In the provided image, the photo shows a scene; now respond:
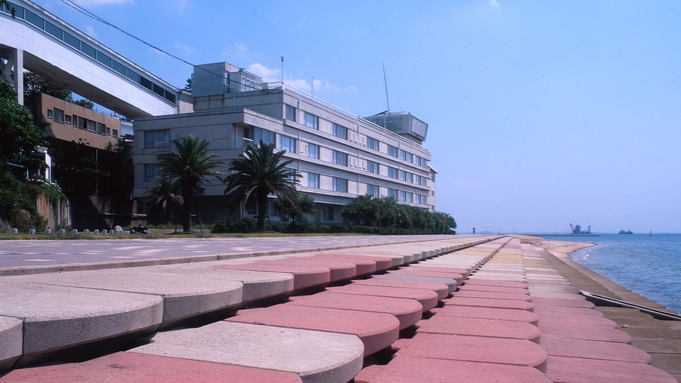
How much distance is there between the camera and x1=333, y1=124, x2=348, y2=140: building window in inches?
2201

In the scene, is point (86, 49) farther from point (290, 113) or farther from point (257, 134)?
point (290, 113)

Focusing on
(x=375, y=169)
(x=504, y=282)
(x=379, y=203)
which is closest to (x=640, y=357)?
(x=504, y=282)

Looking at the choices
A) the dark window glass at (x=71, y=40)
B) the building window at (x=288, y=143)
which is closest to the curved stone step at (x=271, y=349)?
the dark window glass at (x=71, y=40)

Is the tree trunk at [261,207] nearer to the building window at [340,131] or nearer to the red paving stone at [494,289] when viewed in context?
the building window at [340,131]

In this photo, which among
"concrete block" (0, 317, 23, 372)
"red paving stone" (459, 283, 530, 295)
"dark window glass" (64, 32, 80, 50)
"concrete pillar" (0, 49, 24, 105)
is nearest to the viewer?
"concrete block" (0, 317, 23, 372)

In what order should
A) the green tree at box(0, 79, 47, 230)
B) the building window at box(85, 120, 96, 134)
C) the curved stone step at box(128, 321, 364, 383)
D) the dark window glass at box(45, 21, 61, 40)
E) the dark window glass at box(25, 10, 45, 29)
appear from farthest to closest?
the building window at box(85, 120, 96, 134) → the dark window glass at box(45, 21, 61, 40) → the dark window glass at box(25, 10, 45, 29) → the green tree at box(0, 79, 47, 230) → the curved stone step at box(128, 321, 364, 383)

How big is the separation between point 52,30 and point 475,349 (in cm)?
3997

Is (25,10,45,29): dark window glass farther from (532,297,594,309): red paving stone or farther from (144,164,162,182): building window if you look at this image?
(532,297,594,309): red paving stone

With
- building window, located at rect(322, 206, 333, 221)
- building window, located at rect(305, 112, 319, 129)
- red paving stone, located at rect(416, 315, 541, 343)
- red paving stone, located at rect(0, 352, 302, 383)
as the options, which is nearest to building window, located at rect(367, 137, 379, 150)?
building window, located at rect(322, 206, 333, 221)

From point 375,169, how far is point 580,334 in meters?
59.8

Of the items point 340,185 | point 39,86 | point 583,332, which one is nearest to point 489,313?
point 583,332

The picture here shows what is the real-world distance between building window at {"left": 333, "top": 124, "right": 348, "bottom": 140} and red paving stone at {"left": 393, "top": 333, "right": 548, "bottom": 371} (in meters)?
52.6

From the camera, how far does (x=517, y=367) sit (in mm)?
2783

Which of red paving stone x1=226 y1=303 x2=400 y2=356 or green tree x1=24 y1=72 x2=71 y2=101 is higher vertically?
green tree x1=24 y1=72 x2=71 y2=101
